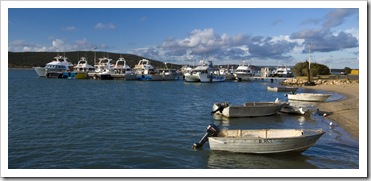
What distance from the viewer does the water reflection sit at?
12.9 metres

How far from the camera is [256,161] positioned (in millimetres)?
13359

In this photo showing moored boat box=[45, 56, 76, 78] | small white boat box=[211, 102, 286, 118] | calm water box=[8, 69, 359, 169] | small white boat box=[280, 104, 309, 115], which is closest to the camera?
calm water box=[8, 69, 359, 169]

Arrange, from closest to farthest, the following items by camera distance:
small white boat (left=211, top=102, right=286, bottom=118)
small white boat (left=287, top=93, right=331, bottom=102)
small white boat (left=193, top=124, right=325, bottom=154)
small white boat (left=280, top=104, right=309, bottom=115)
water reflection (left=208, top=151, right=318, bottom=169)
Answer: water reflection (left=208, top=151, right=318, bottom=169) < small white boat (left=193, top=124, right=325, bottom=154) < small white boat (left=211, top=102, right=286, bottom=118) < small white boat (left=280, top=104, right=309, bottom=115) < small white boat (left=287, top=93, right=331, bottom=102)

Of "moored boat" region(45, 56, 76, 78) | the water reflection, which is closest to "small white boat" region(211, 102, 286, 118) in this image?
the water reflection

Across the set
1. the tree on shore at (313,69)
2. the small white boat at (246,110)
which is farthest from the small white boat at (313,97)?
the tree on shore at (313,69)

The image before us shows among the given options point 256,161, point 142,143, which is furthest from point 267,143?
point 142,143

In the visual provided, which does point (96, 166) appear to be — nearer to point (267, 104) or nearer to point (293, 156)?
point (293, 156)

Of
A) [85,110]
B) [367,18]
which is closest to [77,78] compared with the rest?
[85,110]

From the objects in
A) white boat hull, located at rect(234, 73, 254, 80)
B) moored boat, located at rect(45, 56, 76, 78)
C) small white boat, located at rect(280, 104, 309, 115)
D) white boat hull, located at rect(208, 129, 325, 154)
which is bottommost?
white boat hull, located at rect(208, 129, 325, 154)

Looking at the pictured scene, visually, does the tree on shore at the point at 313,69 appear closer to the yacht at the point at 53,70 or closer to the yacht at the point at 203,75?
the yacht at the point at 203,75

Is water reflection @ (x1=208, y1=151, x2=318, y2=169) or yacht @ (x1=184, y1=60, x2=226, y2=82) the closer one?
water reflection @ (x1=208, y1=151, x2=318, y2=169)

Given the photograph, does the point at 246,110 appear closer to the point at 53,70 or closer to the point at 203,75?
the point at 203,75

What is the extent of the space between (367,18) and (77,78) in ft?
320

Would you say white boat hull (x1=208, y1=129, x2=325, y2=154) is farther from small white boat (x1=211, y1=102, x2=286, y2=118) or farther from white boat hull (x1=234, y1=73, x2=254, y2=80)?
white boat hull (x1=234, y1=73, x2=254, y2=80)
